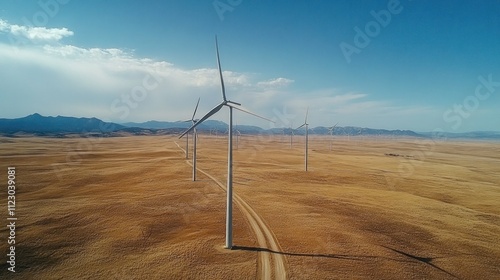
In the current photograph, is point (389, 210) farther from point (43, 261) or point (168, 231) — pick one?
point (43, 261)

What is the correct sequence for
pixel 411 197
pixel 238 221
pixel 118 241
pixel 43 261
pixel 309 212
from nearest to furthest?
1. pixel 43 261
2. pixel 118 241
3. pixel 238 221
4. pixel 309 212
5. pixel 411 197

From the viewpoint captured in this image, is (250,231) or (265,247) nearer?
(265,247)

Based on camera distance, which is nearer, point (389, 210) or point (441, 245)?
point (441, 245)

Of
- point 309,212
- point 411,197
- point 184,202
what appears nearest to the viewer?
point 309,212

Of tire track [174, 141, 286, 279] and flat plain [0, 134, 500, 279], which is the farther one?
flat plain [0, 134, 500, 279]

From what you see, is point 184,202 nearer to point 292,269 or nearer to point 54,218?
point 54,218

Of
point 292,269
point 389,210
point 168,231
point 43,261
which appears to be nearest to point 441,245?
point 389,210

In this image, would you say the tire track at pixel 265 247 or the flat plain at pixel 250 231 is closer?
the tire track at pixel 265 247
